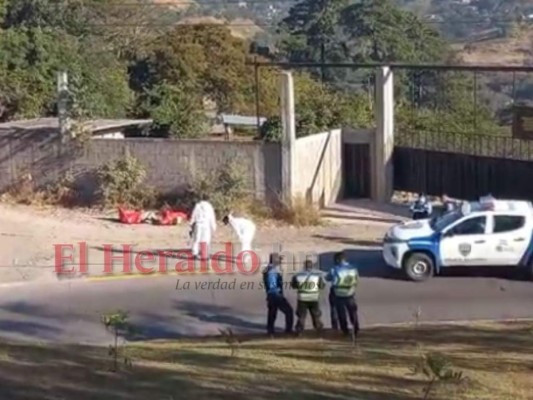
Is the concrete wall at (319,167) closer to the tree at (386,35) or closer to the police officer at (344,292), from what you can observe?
the police officer at (344,292)

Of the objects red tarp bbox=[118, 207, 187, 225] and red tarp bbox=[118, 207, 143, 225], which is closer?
red tarp bbox=[118, 207, 187, 225]

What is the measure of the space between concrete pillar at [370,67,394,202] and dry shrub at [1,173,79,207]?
8067 millimetres

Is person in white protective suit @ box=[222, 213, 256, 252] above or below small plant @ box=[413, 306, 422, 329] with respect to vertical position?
above

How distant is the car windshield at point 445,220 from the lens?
77.6 feet

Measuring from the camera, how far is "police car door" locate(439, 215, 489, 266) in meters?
23.3

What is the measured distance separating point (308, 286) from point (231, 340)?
242cm

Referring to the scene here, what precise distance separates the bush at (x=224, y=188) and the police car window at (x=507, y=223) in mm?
8417

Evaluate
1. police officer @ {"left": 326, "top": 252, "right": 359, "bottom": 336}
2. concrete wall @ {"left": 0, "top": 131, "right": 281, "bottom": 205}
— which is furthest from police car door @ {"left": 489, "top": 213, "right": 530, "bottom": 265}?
concrete wall @ {"left": 0, "top": 131, "right": 281, "bottom": 205}

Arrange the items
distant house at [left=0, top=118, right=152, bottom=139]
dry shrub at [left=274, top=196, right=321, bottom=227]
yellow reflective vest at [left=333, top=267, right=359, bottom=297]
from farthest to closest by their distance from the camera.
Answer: distant house at [left=0, top=118, right=152, bottom=139]
dry shrub at [left=274, top=196, right=321, bottom=227]
yellow reflective vest at [left=333, top=267, right=359, bottom=297]

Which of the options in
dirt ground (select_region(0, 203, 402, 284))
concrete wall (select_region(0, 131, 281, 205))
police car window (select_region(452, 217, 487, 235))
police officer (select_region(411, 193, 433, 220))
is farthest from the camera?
concrete wall (select_region(0, 131, 281, 205))

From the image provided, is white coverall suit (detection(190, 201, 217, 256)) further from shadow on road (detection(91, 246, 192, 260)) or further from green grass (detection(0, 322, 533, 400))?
green grass (detection(0, 322, 533, 400))

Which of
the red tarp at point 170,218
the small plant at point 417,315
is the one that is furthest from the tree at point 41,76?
the small plant at point 417,315

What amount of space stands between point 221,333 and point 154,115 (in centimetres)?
2127

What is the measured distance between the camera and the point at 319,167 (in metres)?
32.7
